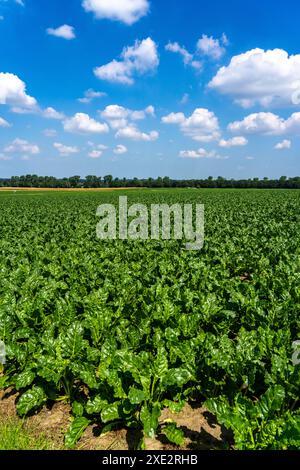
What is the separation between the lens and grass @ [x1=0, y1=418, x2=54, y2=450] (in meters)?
3.56

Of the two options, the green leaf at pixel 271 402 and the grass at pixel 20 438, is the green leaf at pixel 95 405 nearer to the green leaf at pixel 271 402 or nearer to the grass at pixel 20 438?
the grass at pixel 20 438

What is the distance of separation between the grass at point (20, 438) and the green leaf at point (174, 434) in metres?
1.28

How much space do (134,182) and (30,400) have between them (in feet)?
421

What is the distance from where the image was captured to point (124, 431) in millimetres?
3836

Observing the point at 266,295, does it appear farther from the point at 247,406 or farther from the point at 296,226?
the point at 296,226

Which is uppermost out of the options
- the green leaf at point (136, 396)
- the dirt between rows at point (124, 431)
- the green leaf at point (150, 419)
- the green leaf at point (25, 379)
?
the green leaf at point (136, 396)

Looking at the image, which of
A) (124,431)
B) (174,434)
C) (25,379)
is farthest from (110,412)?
(25,379)

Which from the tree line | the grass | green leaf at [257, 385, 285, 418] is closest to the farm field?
green leaf at [257, 385, 285, 418]

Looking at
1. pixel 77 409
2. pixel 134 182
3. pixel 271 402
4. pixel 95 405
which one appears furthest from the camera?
pixel 134 182

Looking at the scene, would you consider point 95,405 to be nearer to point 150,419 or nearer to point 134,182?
point 150,419

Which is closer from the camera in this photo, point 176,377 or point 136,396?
point 136,396

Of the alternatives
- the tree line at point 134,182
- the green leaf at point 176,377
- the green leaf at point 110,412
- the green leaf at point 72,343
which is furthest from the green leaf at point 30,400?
the tree line at point 134,182

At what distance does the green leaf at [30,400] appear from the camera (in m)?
3.94

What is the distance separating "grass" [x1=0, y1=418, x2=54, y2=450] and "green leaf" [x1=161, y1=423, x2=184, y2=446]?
1276mm
